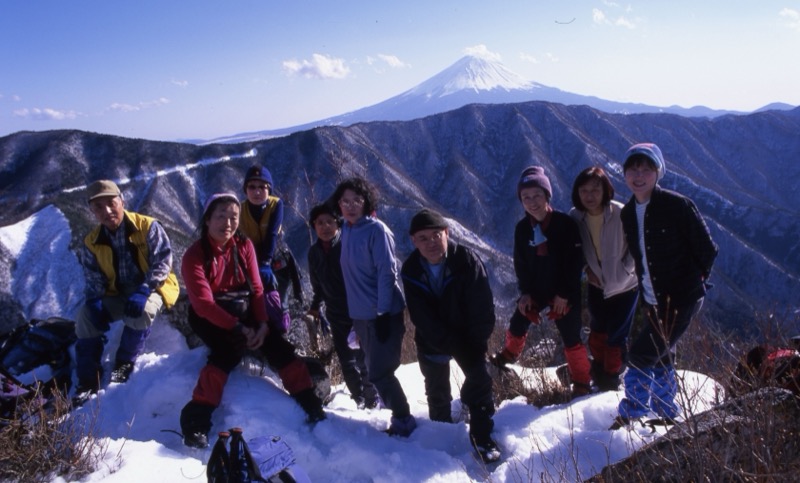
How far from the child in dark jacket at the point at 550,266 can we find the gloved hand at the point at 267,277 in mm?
2315

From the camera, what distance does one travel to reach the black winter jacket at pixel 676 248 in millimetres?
3373

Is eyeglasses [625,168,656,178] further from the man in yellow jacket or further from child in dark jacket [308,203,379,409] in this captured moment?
the man in yellow jacket

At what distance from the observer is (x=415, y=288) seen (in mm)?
3576

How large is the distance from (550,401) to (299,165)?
69721mm

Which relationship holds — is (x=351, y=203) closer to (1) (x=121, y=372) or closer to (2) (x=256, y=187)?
(2) (x=256, y=187)

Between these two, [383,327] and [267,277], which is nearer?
[383,327]

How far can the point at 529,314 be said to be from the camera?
427cm

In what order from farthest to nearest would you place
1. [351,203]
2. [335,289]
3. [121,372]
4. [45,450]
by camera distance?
1. [335,289]
2. [121,372]
3. [351,203]
4. [45,450]

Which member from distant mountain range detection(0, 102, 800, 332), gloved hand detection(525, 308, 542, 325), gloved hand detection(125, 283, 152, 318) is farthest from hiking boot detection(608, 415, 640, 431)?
distant mountain range detection(0, 102, 800, 332)

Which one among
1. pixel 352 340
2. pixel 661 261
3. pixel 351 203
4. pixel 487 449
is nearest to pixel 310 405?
pixel 352 340

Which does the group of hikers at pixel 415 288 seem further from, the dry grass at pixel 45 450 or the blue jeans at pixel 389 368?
the dry grass at pixel 45 450

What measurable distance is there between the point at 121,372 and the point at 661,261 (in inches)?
181

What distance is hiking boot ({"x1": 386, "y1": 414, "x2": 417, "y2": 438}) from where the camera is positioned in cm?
367

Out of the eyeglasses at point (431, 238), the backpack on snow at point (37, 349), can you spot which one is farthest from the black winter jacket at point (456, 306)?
the backpack on snow at point (37, 349)
